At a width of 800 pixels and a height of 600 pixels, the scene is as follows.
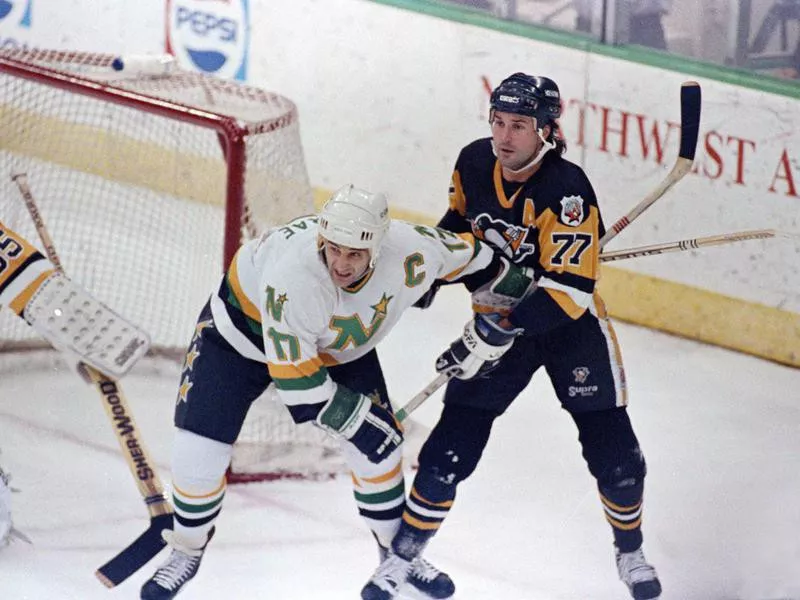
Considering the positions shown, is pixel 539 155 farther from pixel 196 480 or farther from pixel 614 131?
pixel 614 131

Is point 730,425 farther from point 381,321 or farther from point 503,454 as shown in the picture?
point 381,321

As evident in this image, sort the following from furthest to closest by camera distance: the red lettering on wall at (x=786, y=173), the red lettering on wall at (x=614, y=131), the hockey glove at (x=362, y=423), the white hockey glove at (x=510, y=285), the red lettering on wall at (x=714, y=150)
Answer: the red lettering on wall at (x=614, y=131) < the red lettering on wall at (x=714, y=150) < the red lettering on wall at (x=786, y=173) < the white hockey glove at (x=510, y=285) < the hockey glove at (x=362, y=423)

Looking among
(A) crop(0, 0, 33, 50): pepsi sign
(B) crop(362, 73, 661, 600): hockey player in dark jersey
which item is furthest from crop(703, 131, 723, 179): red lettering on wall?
(A) crop(0, 0, 33, 50): pepsi sign

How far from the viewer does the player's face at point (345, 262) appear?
10.2ft

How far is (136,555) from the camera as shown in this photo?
3.83m

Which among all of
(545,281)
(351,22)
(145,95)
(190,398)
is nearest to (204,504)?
(190,398)

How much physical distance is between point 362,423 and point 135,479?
97 centimetres

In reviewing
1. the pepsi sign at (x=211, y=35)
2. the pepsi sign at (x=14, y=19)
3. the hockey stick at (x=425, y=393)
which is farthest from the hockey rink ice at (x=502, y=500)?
the pepsi sign at (x=14, y=19)

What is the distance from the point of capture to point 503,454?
14.0 feet

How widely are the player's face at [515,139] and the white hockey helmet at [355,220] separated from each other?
12.7 inches

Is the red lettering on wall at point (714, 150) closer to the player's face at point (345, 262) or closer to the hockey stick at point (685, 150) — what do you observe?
the hockey stick at point (685, 150)

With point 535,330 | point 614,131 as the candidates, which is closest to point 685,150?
point 535,330

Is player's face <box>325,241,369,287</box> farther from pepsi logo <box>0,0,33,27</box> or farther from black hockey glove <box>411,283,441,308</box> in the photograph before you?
pepsi logo <box>0,0,33,27</box>

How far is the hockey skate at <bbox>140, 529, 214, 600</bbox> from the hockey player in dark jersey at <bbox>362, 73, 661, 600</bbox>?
15.6 inches
